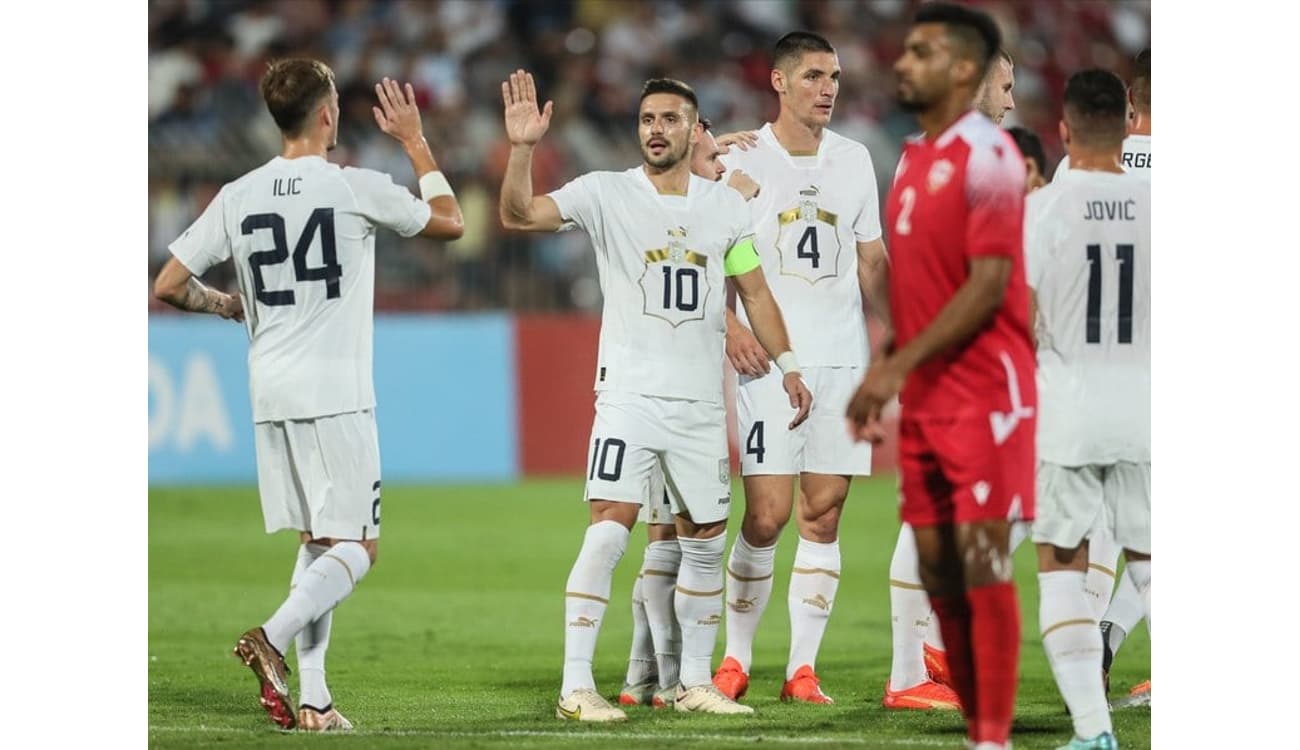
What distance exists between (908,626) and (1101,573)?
0.76 meters

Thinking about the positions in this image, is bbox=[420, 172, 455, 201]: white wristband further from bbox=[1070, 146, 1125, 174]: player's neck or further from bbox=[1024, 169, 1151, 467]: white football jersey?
bbox=[1070, 146, 1125, 174]: player's neck

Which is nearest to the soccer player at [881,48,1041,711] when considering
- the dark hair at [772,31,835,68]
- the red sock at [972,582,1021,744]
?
the dark hair at [772,31,835,68]

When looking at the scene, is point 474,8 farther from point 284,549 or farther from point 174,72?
point 284,549

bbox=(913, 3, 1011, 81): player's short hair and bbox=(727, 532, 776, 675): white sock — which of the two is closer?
bbox=(913, 3, 1011, 81): player's short hair

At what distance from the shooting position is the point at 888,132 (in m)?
19.2

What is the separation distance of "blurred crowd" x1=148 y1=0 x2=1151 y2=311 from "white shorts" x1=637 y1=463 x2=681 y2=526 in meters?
9.73

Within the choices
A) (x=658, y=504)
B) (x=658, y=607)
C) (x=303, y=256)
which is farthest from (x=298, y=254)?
(x=658, y=607)

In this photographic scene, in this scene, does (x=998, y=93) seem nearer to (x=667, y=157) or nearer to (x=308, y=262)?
(x=667, y=157)

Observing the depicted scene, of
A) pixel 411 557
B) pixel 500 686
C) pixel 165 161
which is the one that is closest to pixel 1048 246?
pixel 500 686

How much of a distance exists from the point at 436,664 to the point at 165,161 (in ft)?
30.0

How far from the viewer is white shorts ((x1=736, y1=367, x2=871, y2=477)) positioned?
7.27 meters

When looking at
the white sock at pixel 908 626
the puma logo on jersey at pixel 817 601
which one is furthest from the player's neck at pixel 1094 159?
the puma logo on jersey at pixel 817 601
